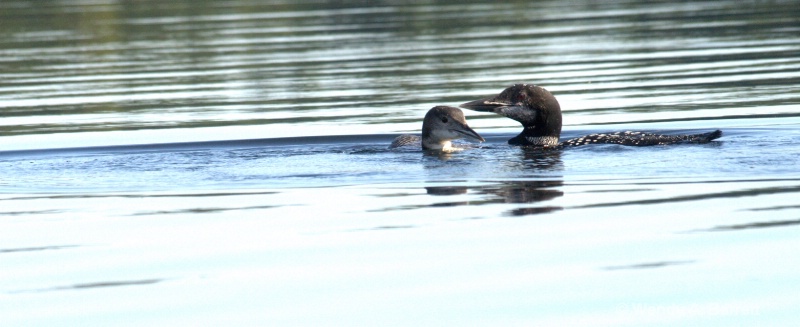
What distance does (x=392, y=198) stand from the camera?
30.1 feet

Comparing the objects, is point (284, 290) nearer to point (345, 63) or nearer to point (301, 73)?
point (301, 73)

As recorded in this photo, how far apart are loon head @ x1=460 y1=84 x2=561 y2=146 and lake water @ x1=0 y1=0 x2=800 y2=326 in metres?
0.36

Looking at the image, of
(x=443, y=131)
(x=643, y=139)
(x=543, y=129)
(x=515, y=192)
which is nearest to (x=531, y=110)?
(x=543, y=129)

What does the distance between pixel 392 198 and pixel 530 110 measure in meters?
3.57

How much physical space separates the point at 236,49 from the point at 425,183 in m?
15.9

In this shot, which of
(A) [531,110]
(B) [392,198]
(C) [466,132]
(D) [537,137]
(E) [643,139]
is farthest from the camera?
(A) [531,110]

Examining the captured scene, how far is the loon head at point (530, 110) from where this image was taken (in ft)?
40.4

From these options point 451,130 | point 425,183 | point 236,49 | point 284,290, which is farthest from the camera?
point 236,49

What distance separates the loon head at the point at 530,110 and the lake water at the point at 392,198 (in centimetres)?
36

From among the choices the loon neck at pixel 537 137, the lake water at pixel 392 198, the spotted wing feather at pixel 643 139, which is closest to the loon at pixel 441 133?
the lake water at pixel 392 198

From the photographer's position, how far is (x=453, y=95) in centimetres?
1728

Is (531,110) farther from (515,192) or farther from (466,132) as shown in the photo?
(515,192)

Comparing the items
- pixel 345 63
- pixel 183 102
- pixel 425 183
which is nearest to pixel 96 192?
pixel 425 183

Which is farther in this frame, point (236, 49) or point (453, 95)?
point (236, 49)
